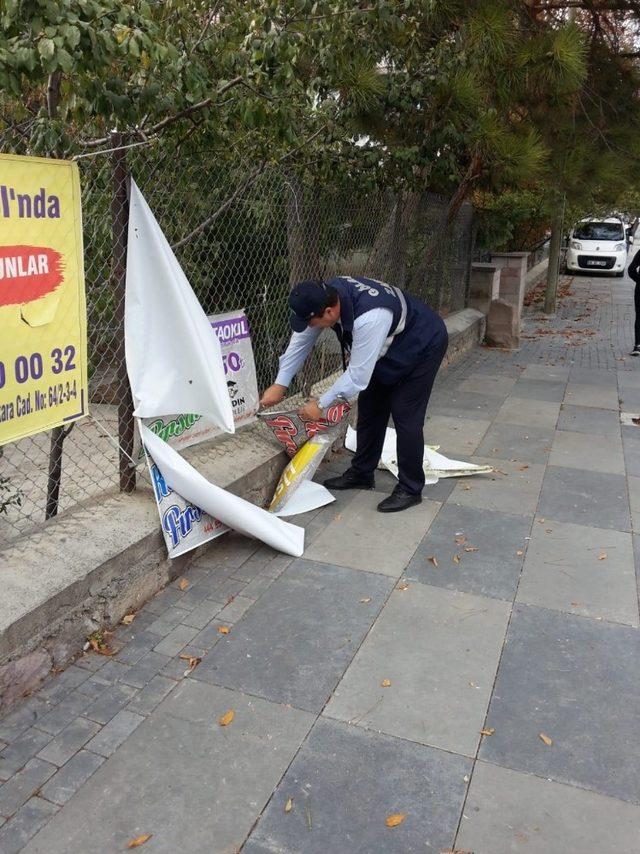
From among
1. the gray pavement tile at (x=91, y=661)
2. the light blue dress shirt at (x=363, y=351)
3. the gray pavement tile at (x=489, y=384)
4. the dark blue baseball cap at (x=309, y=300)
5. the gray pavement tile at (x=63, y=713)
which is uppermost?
the dark blue baseball cap at (x=309, y=300)

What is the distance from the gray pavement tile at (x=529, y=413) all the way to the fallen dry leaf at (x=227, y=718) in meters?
4.61

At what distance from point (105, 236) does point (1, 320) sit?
3.95 feet

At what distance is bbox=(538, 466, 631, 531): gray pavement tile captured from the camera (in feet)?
15.1

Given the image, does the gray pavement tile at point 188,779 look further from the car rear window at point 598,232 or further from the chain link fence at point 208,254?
the car rear window at point 598,232

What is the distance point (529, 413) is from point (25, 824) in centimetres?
588

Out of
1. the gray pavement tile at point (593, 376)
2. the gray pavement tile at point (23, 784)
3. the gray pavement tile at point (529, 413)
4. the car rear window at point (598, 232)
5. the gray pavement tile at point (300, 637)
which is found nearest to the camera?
the gray pavement tile at point (23, 784)

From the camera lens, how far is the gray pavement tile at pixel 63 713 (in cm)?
272

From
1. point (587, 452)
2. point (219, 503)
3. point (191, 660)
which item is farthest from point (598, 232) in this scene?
point (191, 660)

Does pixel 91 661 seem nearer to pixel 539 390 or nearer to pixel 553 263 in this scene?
pixel 539 390

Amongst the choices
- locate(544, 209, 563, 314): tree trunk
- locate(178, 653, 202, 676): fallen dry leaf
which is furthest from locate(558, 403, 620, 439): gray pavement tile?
locate(544, 209, 563, 314): tree trunk

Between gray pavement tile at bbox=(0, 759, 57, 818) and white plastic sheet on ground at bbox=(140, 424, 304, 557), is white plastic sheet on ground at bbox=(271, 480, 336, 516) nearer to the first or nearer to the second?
white plastic sheet on ground at bbox=(140, 424, 304, 557)

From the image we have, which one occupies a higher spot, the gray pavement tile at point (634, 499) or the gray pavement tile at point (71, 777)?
the gray pavement tile at point (634, 499)

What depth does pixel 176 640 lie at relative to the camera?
3.26 m

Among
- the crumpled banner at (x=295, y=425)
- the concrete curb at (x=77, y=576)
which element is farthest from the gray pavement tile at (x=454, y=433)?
the concrete curb at (x=77, y=576)
